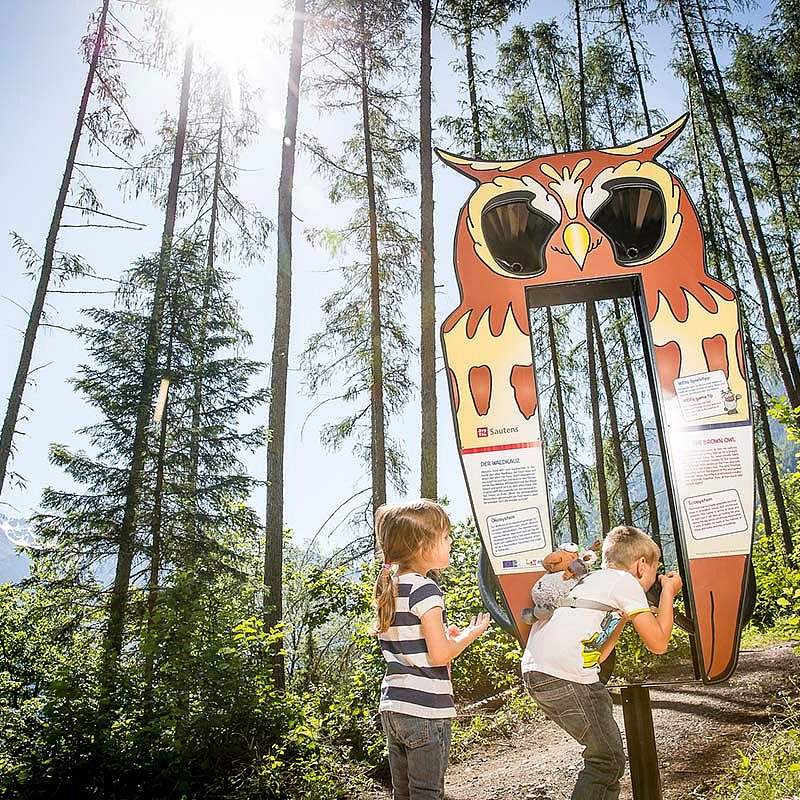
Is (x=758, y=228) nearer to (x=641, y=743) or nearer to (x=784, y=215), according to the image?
(x=784, y=215)

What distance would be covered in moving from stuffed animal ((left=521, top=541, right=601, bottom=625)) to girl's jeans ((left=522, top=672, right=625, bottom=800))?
335 mm

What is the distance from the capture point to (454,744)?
19.9 feet

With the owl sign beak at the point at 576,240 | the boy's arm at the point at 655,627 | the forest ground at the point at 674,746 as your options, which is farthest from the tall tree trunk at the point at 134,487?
the owl sign beak at the point at 576,240

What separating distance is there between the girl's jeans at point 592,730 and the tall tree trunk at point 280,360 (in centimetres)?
462

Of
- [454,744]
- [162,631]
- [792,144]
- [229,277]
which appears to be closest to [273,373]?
[229,277]

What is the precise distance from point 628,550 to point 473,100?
10.4 meters

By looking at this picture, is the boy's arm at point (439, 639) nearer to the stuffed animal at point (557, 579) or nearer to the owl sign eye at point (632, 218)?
the stuffed animal at point (557, 579)

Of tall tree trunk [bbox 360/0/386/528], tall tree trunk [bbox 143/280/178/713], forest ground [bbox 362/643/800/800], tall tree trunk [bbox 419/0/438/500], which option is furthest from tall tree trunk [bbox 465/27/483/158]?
forest ground [bbox 362/643/800/800]

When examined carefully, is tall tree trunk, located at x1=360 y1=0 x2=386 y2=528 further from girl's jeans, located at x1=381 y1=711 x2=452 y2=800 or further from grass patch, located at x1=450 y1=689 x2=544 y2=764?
girl's jeans, located at x1=381 y1=711 x2=452 y2=800

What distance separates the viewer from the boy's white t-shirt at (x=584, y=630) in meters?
2.65

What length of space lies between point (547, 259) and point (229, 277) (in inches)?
214

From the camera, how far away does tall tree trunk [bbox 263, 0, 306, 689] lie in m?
7.38

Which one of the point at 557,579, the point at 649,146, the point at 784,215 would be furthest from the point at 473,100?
the point at 557,579

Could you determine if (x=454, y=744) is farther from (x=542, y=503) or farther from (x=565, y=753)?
(x=542, y=503)
